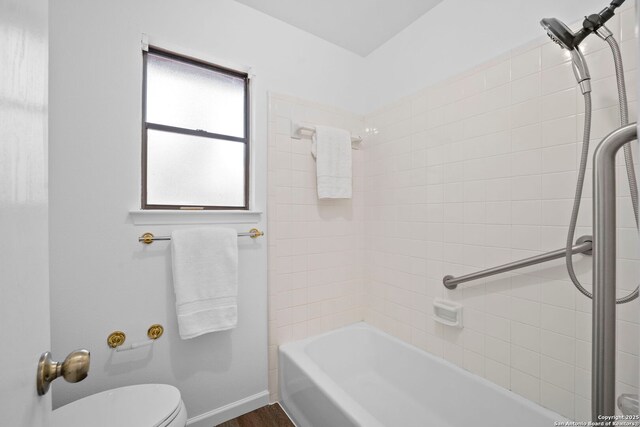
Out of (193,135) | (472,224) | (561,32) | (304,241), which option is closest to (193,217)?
(193,135)

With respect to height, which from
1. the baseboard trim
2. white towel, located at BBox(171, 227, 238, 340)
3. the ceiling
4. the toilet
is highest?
the ceiling

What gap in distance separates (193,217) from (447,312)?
4.98 ft

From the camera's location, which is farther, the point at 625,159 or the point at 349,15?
the point at 349,15

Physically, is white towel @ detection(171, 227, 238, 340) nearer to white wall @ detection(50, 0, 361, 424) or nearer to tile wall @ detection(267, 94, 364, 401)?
white wall @ detection(50, 0, 361, 424)

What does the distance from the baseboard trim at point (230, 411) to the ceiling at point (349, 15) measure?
94.4 inches

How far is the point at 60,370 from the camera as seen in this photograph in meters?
0.45

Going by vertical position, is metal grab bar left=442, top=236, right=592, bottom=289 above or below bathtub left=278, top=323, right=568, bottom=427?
above

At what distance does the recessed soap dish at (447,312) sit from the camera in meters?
1.51

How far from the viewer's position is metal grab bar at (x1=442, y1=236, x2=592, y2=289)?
106 cm

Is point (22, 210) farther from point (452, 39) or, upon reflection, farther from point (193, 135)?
point (452, 39)

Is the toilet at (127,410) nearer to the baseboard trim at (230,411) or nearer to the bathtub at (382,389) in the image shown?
the baseboard trim at (230,411)

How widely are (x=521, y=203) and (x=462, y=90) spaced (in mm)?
695

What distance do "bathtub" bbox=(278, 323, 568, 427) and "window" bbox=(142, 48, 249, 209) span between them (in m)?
1.07

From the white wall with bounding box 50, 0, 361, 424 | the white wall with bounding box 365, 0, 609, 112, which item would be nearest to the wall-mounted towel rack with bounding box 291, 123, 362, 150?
the white wall with bounding box 50, 0, 361, 424
